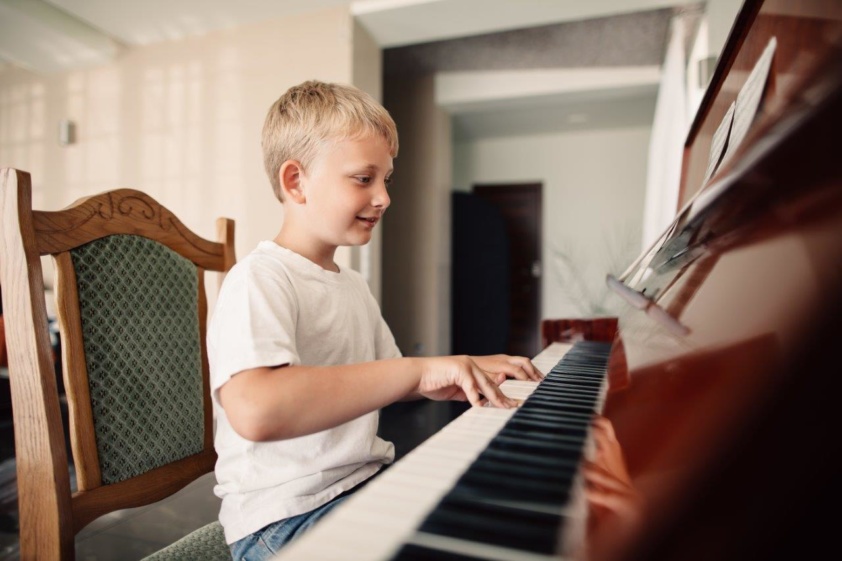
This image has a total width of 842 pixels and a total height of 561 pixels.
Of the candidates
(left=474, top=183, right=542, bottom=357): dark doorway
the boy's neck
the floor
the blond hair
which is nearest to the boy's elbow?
the boy's neck

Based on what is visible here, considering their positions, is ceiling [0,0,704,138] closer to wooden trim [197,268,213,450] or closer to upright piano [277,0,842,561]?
wooden trim [197,268,213,450]

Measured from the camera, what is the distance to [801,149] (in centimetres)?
38

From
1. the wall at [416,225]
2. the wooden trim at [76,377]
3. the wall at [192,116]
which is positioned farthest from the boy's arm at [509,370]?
the wall at [416,225]

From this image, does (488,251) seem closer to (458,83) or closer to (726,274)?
(458,83)

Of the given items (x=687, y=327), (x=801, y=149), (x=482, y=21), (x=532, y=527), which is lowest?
(x=532, y=527)

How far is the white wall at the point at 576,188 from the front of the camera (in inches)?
245

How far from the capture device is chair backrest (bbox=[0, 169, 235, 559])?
0.74 m

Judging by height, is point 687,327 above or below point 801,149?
below

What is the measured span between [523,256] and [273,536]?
613 centimetres

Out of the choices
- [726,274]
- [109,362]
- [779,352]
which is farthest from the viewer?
[109,362]

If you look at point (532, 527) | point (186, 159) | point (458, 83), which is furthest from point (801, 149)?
point (458, 83)

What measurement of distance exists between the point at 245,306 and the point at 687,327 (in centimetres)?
54

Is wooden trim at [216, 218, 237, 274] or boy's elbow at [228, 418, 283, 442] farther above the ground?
wooden trim at [216, 218, 237, 274]

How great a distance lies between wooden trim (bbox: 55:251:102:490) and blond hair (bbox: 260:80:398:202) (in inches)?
15.1
